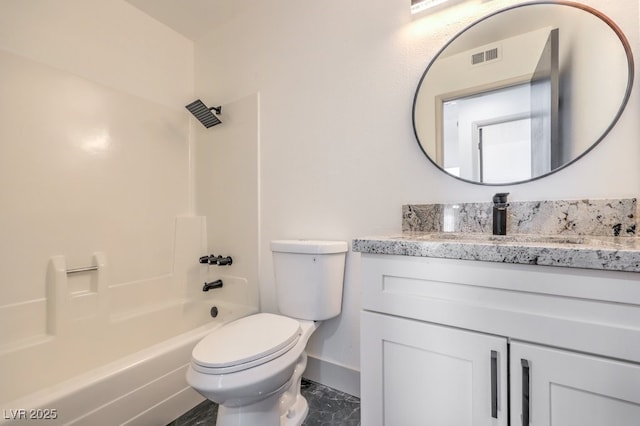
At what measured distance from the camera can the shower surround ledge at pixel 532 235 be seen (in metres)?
0.64

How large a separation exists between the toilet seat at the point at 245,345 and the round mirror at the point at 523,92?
39.2 inches

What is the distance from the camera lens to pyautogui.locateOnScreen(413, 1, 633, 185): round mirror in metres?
0.99

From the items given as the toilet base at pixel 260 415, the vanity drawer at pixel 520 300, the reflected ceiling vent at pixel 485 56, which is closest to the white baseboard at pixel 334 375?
the toilet base at pixel 260 415

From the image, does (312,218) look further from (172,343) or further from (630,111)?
(630,111)

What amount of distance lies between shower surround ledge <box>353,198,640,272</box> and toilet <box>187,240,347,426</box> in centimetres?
48

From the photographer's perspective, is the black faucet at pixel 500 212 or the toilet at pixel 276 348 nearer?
the toilet at pixel 276 348

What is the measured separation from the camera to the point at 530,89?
3.59ft

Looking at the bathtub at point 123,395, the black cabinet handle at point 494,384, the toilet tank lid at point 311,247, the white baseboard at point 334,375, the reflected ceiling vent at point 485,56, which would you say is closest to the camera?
the black cabinet handle at point 494,384

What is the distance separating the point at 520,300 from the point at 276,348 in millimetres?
787

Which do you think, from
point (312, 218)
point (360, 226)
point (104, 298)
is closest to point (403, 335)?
point (360, 226)

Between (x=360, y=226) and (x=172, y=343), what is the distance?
1.06m

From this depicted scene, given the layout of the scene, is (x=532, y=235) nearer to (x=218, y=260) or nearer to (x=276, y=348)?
(x=276, y=348)

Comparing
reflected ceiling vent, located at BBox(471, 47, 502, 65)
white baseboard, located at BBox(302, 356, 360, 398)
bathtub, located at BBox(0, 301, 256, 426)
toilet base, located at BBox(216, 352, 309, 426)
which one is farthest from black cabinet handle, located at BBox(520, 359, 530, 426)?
bathtub, located at BBox(0, 301, 256, 426)

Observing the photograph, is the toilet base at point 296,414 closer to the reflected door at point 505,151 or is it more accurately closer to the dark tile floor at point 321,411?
the dark tile floor at point 321,411
